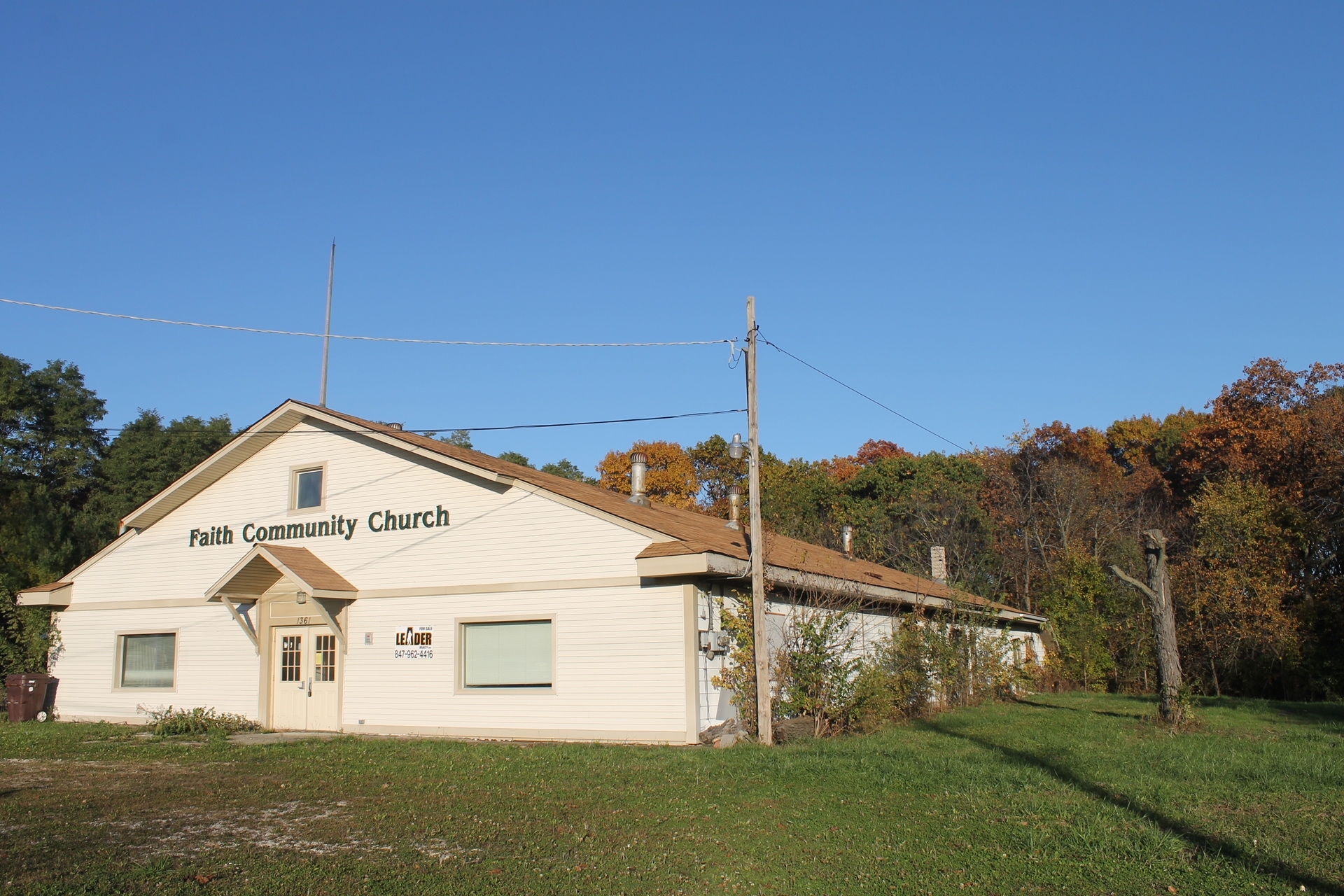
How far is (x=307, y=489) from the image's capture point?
19.3m

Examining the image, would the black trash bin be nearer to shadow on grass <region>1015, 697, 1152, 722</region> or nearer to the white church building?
the white church building

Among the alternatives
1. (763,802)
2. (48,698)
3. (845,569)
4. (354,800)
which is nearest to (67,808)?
(354,800)

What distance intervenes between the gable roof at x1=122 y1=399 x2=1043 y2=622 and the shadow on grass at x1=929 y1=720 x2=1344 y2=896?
519cm

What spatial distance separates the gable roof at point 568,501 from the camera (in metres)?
16.2

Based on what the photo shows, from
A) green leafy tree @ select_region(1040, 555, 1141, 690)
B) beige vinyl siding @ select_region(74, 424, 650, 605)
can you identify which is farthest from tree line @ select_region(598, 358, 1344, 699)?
beige vinyl siding @ select_region(74, 424, 650, 605)

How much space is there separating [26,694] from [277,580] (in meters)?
6.39

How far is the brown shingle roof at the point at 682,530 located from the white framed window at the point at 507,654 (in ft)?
7.35

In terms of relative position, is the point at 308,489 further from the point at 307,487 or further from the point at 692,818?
the point at 692,818

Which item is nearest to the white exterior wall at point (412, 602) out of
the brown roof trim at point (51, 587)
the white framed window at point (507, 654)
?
the white framed window at point (507, 654)

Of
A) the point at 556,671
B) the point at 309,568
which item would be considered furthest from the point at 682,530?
the point at 309,568

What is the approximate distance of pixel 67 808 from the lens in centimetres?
937

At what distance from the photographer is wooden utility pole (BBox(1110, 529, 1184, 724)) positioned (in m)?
15.6

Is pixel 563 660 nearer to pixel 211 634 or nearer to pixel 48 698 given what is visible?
pixel 211 634

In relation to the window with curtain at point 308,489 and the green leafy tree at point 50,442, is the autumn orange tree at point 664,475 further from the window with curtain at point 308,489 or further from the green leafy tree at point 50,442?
the window with curtain at point 308,489
